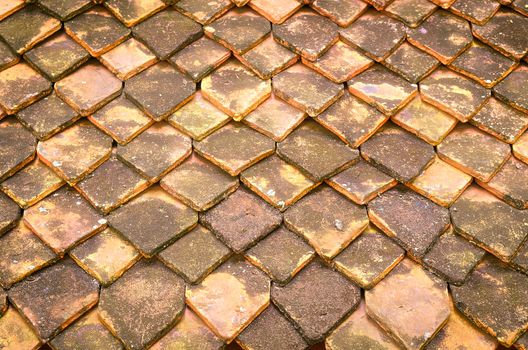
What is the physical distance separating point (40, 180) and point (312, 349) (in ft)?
3.66

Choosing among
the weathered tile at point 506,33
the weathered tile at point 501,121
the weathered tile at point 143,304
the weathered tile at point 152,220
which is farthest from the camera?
the weathered tile at point 506,33

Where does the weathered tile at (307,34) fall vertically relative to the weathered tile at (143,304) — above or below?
above

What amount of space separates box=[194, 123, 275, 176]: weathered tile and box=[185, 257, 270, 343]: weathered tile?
35 centimetres

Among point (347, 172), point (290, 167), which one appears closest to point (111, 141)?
point (290, 167)

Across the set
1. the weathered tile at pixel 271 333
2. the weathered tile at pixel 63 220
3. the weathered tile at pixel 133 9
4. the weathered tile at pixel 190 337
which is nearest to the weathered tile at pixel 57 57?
the weathered tile at pixel 133 9

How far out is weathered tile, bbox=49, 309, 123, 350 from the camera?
195 cm

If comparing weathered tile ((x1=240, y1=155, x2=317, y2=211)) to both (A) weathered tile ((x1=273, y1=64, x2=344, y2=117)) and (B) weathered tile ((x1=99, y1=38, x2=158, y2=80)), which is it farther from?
(B) weathered tile ((x1=99, y1=38, x2=158, y2=80))

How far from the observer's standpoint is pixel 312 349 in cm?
210

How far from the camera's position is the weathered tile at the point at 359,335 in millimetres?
1978

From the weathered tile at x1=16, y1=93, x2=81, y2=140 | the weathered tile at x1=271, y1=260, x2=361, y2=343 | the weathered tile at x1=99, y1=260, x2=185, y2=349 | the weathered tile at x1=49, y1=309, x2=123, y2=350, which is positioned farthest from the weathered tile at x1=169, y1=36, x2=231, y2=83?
the weathered tile at x1=49, y1=309, x2=123, y2=350

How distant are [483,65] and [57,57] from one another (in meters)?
1.60

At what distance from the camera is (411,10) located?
2.37 m

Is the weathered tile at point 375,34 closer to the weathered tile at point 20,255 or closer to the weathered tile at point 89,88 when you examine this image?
the weathered tile at point 89,88

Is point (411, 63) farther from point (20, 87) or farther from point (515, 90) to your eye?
point (20, 87)
